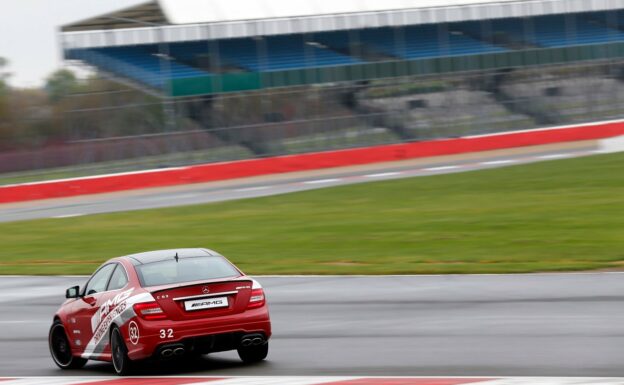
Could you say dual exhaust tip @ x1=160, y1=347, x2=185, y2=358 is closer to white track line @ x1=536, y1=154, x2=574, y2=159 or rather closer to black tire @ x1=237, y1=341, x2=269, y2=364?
black tire @ x1=237, y1=341, x2=269, y2=364

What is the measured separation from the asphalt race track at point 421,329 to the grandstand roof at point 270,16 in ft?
106

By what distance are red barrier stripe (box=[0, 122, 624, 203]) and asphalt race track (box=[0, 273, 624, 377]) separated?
22.9 meters

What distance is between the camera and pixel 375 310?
46.6 ft

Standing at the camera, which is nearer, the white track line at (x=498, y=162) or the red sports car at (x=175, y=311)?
the red sports car at (x=175, y=311)

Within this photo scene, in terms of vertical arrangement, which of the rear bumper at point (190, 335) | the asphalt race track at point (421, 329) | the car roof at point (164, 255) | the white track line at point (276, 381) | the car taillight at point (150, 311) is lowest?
the asphalt race track at point (421, 329)

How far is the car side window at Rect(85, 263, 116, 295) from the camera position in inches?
446

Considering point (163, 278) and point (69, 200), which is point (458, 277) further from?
point (69, 200)

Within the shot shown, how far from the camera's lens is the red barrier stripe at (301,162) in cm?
4081

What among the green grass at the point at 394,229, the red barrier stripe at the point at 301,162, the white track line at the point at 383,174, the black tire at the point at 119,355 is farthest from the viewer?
the red barrier stripe at the point at 301,162

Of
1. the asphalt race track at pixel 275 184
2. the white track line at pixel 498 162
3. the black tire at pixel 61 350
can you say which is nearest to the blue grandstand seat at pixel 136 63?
the asphalt race track at pixel 275 184

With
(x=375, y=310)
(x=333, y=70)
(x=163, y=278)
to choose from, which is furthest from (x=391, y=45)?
(x=163, y=278)

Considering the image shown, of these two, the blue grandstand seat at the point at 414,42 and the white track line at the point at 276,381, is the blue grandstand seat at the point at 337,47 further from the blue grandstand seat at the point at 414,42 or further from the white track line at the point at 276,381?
the white track line at the point at 276,381

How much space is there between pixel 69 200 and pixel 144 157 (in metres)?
4.34

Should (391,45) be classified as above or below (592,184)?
above
